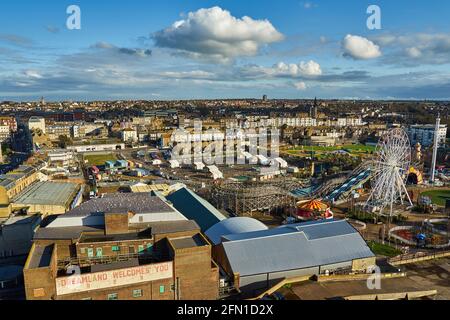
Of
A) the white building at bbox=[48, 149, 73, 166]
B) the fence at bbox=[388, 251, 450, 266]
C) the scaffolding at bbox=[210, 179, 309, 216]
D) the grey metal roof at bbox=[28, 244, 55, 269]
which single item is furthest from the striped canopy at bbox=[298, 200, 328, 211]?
the white building at bbox=[48, 149, 73, 166]

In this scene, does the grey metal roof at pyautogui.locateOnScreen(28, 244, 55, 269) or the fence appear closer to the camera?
the grey metal roof at pyautogui.locateOnScreen(28, 244, 55, 269)

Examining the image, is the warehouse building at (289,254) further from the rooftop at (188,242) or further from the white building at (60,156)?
the white building at (60,156)

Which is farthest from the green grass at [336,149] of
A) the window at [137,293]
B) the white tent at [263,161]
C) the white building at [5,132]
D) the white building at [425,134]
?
the white building at [5,132]

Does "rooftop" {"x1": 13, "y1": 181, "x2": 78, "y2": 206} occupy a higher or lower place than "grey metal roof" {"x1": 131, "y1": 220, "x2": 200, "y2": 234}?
lower

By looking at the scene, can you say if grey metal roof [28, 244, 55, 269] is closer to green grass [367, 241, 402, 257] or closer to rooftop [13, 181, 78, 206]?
rooftop [13, 181, 78, 206]

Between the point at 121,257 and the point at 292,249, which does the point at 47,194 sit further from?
the point at 292,249

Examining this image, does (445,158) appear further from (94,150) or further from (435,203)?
(94,150)
